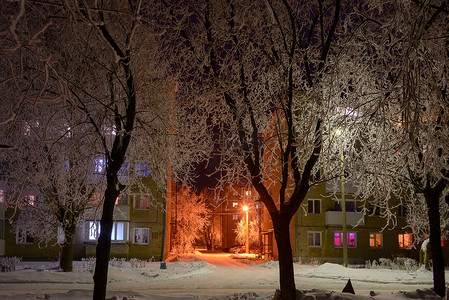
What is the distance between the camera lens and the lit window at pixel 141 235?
100 ft

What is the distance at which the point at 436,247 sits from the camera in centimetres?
1015

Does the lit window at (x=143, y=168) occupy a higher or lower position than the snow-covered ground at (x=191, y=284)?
higher

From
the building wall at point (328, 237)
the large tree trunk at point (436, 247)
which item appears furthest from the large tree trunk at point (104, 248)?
the building wall at point (328, 237)

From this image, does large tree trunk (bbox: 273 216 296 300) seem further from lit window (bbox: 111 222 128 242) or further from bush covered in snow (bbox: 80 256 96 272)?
lit window (bbox: 111 222 128 242)

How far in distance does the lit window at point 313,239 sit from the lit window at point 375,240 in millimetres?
4502

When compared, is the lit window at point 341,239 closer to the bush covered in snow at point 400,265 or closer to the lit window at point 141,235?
the bush covered in snow at point 400,265

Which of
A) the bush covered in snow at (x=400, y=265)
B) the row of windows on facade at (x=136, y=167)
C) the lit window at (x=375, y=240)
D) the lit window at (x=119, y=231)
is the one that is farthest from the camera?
the lit window at (x=375, y=240)

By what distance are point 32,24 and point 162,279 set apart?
1298 centimetres

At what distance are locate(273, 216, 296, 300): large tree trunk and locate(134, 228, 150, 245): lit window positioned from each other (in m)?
23.6

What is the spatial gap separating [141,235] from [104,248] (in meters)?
23.7

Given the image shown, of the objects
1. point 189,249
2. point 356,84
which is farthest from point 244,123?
point 189,249

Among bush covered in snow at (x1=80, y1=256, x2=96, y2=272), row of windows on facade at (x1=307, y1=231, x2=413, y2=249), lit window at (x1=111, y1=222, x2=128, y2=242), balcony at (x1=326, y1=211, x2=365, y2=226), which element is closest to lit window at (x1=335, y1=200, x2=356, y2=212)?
balcony at (x1=326, y1=211, x2=365, y2=226)

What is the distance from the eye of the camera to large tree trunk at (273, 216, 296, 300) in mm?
8328

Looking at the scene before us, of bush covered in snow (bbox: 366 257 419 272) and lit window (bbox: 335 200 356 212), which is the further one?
lit window (bbox: 335 200 356 212)
